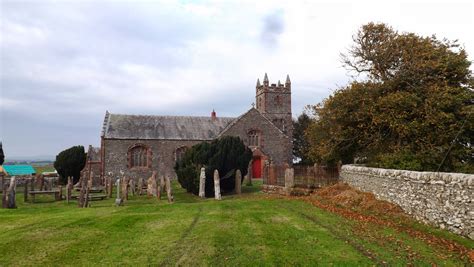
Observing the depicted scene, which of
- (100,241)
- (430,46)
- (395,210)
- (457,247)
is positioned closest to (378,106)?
(430,46)

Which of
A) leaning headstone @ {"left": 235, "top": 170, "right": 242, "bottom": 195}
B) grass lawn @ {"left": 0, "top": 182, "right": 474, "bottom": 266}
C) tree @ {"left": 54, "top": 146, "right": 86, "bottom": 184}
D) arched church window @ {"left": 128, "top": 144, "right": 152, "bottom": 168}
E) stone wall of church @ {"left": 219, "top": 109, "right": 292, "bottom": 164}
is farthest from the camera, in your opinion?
stone wall of church @ {"left": 219, "top": 109, "right": 292, "bottom": 164}

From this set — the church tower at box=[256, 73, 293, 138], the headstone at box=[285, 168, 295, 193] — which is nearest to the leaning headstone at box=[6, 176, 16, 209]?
the headstone at box=[285, 168, 295, 193]

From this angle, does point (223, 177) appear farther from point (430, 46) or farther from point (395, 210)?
point (430, 46)

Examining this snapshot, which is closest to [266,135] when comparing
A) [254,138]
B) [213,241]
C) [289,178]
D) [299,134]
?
[254,138]

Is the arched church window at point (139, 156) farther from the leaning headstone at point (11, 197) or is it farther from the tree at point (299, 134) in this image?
the tree at point (299, 134)

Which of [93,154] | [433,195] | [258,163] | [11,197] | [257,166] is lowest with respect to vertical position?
[11,197]

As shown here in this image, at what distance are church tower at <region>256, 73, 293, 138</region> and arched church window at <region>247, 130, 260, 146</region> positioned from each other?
1047 cm

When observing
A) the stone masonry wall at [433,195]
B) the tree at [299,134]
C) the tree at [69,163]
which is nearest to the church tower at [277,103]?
the tree at [299,134]

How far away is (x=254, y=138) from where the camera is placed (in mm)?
36500

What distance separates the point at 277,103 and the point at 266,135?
38.9ft

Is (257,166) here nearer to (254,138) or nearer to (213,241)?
(254,138)

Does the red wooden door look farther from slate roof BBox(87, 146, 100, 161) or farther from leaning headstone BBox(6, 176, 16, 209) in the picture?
leaning headstone BBox(6, 176, 16, 209)

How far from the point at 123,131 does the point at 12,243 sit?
1036 inches

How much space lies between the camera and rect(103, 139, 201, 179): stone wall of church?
1323 inches
